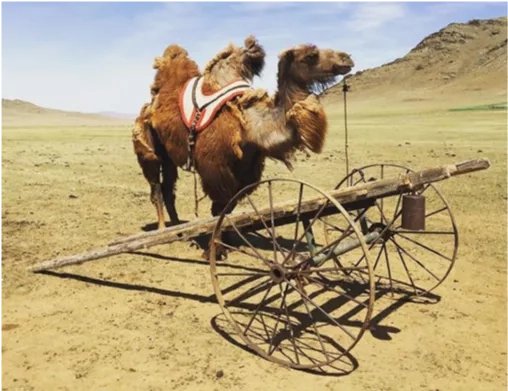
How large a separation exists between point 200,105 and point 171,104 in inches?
29.8

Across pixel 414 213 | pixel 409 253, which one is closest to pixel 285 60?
pixel 414 213

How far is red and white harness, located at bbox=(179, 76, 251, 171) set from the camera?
A: 22.5 ft

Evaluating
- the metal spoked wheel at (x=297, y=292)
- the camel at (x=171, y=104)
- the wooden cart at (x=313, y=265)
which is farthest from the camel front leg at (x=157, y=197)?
the metal spoked wheel at (x=297, y=292)

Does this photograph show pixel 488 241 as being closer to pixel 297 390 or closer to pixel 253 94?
pixel 253 94

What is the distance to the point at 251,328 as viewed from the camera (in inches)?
212

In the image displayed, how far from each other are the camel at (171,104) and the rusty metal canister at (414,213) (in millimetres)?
2390

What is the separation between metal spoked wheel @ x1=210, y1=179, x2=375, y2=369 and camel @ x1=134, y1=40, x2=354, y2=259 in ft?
2.26

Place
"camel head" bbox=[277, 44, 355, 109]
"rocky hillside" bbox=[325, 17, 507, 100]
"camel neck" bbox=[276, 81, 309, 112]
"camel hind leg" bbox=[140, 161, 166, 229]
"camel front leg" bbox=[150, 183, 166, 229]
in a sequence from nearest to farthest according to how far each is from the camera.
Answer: "camel head" bbox=[277, 44, 355, 109]
"camel neck" bbox=[276, 81, 309, 112]
"camel hind leg" bbox=[140, 161, 166, 229]
"camel front leg" bbox=[150, 183, 166, 229]
"rocky hillside" bbox=[325, 17, 507, 100]

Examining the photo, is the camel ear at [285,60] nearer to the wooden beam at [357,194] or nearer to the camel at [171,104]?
the camel at [171,104]

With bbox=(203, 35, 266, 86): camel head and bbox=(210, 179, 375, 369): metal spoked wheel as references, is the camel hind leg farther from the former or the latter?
bbox=(210, 179, 375, 369): metal spoked wheel

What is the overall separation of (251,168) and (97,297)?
7.30ft

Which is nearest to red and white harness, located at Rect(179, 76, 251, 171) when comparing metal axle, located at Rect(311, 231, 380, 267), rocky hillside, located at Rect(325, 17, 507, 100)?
metal axle, located at Rect(311, 231, 380, 267)

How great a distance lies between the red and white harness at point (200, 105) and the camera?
6867 millimetres

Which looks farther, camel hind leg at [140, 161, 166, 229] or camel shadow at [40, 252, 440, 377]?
camel hind leg at [140, 161, 166, 229]
